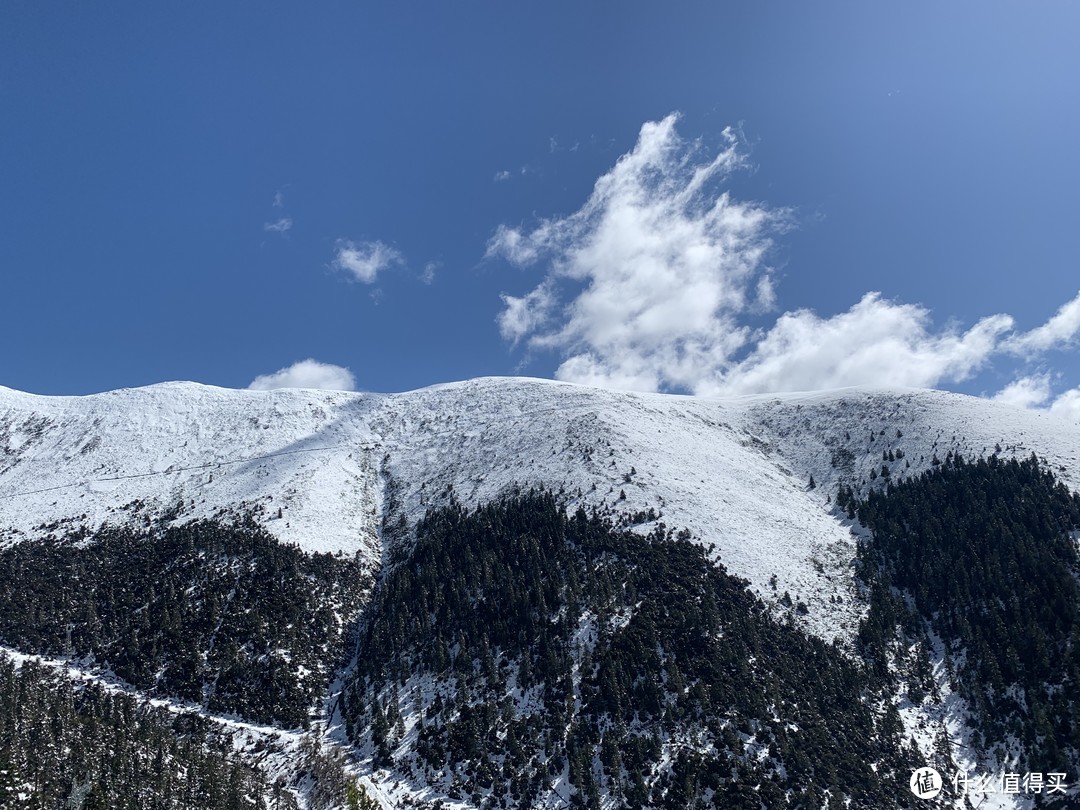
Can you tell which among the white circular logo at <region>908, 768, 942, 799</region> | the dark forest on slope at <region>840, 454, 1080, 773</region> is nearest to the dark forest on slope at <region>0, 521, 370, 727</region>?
the white circular logo at <region>908, 768, 942, 799</region>

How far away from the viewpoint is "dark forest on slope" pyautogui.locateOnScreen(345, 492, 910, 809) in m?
55.7

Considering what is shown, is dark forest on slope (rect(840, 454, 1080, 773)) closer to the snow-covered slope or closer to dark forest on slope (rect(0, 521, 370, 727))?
the snow-covered slope

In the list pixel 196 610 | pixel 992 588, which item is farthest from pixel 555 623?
pixel 992 588

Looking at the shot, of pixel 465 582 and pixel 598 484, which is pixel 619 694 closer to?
pixel 465 582

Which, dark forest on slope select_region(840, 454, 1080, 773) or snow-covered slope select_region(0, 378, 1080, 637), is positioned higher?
snow-covered slope select_region(0, 378, 1080, 637)

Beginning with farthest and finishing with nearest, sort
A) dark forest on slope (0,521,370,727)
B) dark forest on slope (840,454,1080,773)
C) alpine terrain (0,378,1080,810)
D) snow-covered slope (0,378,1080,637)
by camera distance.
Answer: snow-covered slope (0,378,1080,637) < dark forest on slope (0,521,370,727) < dark forest on slope (840,454,1080,773) < alpine terrain (0,378,1080,810)

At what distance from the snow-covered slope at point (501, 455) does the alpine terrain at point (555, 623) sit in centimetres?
94

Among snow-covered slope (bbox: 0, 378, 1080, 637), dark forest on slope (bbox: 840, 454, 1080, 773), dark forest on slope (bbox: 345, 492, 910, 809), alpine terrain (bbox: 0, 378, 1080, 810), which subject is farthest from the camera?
snow-covered slope (bbox: 0, 378, 1080, 637)

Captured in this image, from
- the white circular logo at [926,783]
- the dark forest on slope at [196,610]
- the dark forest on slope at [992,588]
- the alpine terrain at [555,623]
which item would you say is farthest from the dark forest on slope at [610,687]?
the dark forest on slope at [992,588]

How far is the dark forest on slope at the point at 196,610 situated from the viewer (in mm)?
69750

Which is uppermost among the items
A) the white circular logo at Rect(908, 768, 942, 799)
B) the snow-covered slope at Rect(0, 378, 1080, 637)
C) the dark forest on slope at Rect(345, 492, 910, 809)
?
the snow-covered slope at Rect(0, 378, 1080, 637)

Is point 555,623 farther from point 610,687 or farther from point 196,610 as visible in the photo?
point 196,610

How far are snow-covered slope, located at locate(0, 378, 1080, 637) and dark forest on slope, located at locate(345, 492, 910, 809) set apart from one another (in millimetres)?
11802

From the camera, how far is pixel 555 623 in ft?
240
